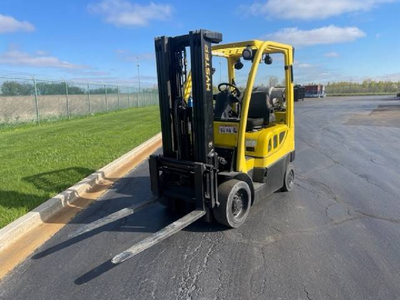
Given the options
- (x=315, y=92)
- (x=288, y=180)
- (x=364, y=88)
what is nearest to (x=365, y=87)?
(x=364, y=88)

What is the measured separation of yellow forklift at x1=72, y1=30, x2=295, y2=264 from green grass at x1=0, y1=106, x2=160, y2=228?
206 cm

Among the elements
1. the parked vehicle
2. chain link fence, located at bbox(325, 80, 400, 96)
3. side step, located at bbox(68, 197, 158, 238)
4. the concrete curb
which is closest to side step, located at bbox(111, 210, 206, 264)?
side step, located at bbox(68, 197, 158, 238)

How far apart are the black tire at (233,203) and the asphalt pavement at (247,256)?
0.55ft

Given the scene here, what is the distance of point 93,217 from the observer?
4719 mm

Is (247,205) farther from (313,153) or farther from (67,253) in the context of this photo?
(313,153)

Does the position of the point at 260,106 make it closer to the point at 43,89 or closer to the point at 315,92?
the point at 43,89

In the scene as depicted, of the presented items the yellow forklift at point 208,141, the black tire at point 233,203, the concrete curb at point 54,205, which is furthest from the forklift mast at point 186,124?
the concrete curb at point 54,205

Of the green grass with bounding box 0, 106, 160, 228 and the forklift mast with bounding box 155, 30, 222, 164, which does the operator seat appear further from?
the green grass with bounding box 0, 106, 160, 228

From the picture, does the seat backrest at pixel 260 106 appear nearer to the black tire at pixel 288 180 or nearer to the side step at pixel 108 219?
the black tire at pixel 288 180

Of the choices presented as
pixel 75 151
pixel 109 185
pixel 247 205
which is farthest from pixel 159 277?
pixel 75 151

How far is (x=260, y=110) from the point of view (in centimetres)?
501

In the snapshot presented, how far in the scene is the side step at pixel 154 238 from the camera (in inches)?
115

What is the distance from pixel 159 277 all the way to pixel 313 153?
6.96m

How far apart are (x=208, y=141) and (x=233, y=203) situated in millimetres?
897
